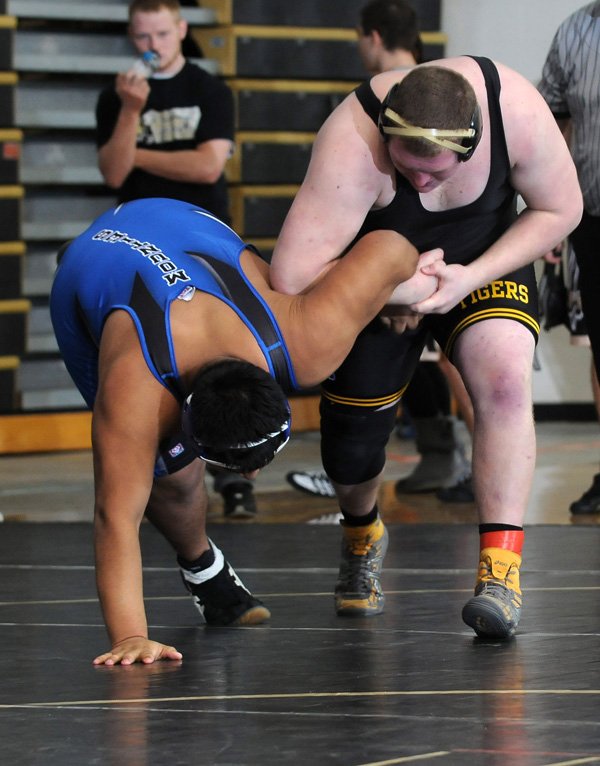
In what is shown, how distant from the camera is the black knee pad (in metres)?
3.19

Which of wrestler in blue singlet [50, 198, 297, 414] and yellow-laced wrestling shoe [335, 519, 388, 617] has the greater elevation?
wrestler in blue singlet [50, 198, 297, 414]

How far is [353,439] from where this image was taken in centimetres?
320

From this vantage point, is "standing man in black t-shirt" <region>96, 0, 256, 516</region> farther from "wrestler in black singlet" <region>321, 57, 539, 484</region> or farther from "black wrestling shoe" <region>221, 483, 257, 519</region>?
"wrestler in black singlet" <region>321, 57, 539, 484</region>

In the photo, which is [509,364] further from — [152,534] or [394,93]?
[152,534]

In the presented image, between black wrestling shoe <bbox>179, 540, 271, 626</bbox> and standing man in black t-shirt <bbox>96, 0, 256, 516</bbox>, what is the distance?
222cm

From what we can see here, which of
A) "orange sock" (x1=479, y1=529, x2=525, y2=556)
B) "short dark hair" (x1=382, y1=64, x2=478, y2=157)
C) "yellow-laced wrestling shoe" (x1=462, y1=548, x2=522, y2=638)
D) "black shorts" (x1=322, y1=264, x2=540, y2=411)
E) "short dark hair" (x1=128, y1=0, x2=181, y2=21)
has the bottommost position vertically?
"yellow-laced wrestling shoe" (x1=462, y1=548, x2=522, y2=638)

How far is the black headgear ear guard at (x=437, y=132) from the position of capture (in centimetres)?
272

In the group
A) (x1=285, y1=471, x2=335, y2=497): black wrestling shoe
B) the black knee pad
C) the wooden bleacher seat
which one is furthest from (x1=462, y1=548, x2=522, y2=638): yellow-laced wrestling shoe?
the wooden bleacher seat

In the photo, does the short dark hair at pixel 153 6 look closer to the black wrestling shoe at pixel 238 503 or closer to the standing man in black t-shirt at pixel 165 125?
the standing man in black t-shirt at pixel 165 125

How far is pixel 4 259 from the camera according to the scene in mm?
6527

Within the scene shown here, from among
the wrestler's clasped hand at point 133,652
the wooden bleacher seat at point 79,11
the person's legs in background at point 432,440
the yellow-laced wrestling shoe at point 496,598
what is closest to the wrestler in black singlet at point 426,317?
the yellow-laced wrestling shoe at point 496,598

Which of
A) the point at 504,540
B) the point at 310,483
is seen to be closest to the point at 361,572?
the point at 504,540

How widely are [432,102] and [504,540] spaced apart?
796mm

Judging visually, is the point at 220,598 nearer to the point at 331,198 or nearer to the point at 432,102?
the point at 331,198
